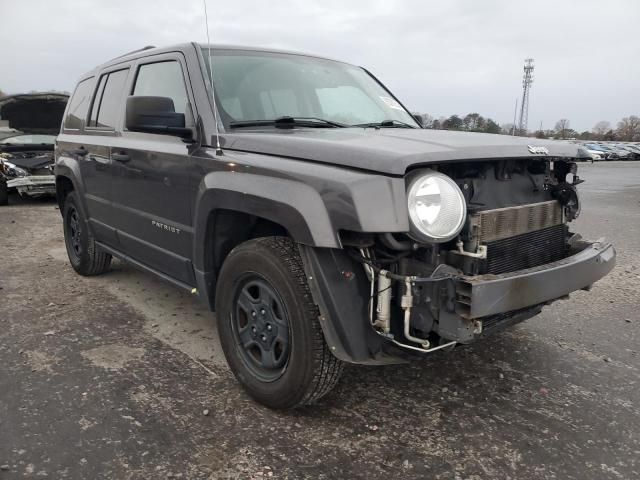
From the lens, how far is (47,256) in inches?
240

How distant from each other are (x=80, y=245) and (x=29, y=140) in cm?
745

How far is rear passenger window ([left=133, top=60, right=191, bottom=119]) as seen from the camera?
3.26 meters

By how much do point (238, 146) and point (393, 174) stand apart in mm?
996

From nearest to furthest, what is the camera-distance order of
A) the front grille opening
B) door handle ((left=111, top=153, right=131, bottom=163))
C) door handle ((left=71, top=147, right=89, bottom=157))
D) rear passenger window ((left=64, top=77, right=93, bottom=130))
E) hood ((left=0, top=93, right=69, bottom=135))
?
the front grille opening, door handle ((left=111, top=153, right=131, bottom=163)), door handle ((left=71, top=147, right=89, bottom=157)), rear passenger window ((left=64, top=77, right=93, bottom=130)), hood ((left=0, top=93, right=69, bottom=135))

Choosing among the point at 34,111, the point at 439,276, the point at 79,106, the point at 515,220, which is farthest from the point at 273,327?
the point at 34,111

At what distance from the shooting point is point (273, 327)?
265 cm

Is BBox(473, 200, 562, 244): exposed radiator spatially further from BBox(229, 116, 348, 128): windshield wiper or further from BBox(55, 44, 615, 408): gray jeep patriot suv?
BBox(229, 116, 348, 128): windshield wiper

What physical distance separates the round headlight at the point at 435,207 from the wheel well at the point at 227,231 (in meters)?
0.89

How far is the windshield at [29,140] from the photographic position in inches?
431

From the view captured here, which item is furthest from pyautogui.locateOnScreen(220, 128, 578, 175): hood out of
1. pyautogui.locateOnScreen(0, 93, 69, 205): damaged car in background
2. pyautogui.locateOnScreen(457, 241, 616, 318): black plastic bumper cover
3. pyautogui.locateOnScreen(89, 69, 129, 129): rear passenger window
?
pyautogui.locateOnScreen(0, 93, 69, 205): damaged car in background

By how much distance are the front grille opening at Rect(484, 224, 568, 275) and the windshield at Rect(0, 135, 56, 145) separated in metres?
11.0

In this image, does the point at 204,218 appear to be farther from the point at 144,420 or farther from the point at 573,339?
the point at 573,339

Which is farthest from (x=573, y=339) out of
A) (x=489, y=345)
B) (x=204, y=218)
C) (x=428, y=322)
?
(x=204, y=218)

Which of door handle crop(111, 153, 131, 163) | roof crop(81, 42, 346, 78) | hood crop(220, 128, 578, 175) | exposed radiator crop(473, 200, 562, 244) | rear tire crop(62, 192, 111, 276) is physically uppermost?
roof crop(81, 42, 346, 78)
